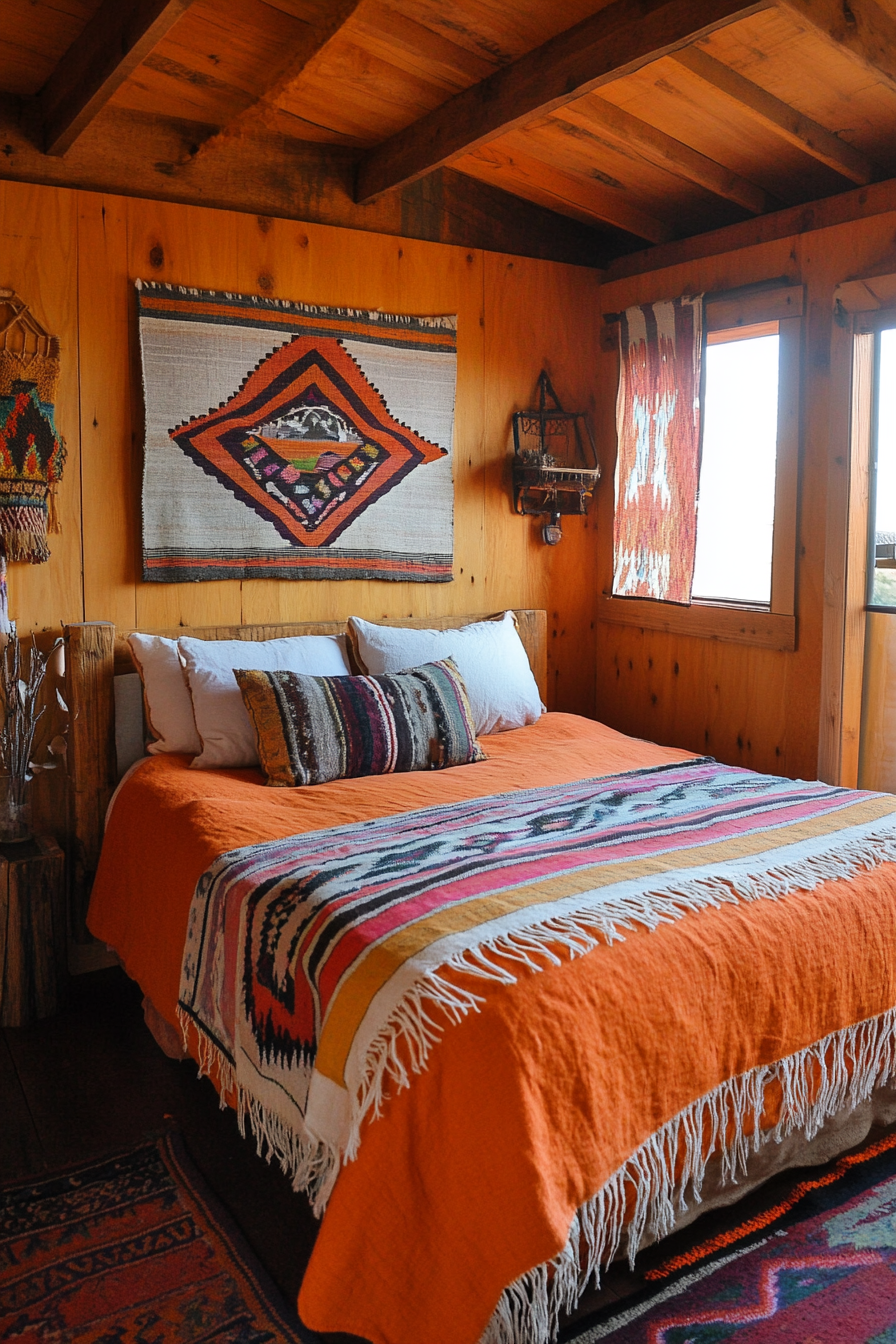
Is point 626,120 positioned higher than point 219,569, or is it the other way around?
point 626,120

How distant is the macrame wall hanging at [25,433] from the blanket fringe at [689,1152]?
6.96 feet

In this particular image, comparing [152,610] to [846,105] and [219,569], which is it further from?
[846,105]

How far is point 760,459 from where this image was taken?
3453 mm

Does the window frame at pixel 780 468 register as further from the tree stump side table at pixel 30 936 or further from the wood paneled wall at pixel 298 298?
the tree stump side table at pixel 30 936

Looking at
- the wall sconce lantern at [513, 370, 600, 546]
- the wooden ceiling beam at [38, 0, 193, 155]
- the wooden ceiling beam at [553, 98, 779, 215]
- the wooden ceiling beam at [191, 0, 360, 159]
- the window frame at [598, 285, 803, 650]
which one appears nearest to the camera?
the wooden ceiling beam at [38, 0, 193, 155]

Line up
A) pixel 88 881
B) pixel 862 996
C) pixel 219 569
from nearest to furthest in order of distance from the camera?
pixel 862 996, pixel 88 881, pixel 219 569

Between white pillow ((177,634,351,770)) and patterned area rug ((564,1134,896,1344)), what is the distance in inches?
64.4

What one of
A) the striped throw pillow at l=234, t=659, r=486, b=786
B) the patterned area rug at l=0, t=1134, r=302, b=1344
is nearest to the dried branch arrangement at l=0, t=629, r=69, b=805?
the striped throw pillow at l=234, t=659, r=486, b=786

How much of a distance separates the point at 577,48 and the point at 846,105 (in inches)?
31.3

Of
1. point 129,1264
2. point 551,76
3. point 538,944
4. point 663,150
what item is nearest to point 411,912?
point 538,944

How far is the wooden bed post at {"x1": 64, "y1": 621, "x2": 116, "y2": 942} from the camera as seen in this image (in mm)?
2951

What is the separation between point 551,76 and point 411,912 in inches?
81.3

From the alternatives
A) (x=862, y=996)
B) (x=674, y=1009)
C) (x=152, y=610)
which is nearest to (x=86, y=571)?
(x=152, y=610)

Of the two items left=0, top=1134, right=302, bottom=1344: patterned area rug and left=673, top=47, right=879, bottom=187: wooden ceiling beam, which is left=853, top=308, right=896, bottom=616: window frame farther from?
left=0, top=1134, right=302, bottom=1344: patterned area rug
